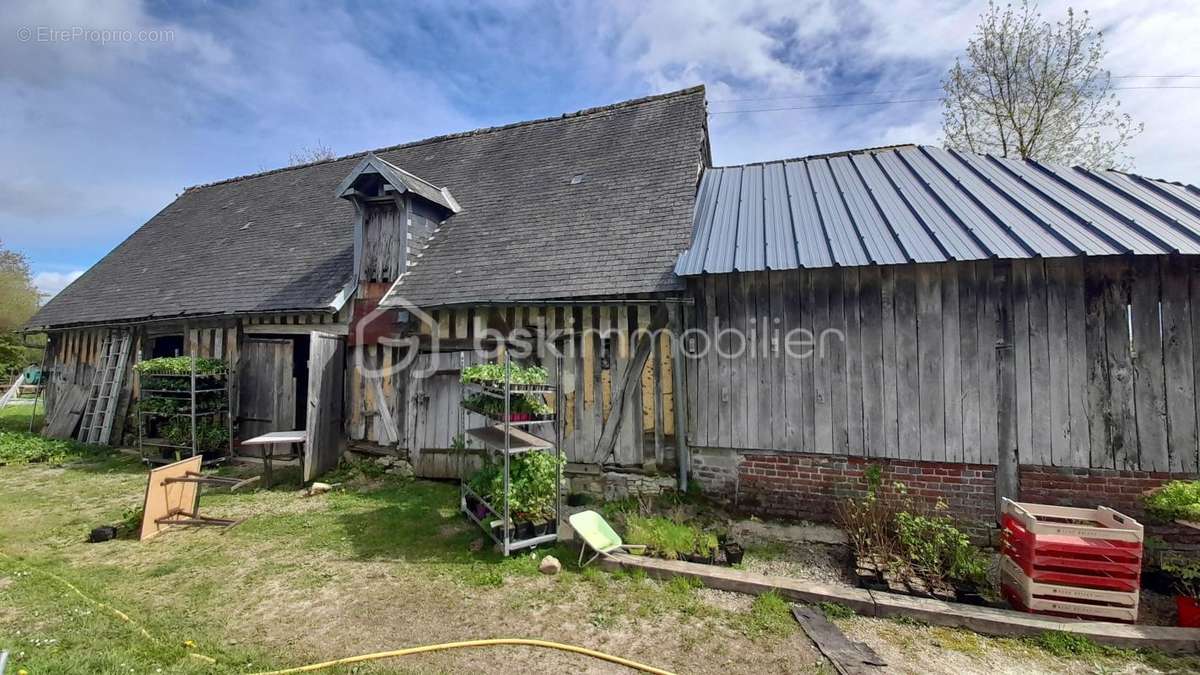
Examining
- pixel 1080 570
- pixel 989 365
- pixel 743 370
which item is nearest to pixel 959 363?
pixel 989 365

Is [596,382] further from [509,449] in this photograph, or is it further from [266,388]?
[266,388]

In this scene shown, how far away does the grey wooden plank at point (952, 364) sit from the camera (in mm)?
5113

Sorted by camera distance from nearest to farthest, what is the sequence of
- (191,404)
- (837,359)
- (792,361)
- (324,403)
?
1. (837,359)
2. (792,361)
3. (324,403)
4. (191,404)

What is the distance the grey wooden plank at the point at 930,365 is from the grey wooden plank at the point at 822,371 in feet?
2.87

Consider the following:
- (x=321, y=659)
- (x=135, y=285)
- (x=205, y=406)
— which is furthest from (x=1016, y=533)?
(x=135, y=285)

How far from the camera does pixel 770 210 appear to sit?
6.78 m

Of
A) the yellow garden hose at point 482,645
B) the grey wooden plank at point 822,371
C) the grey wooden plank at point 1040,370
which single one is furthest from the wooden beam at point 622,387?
the grey wooden plank at point 1040,370

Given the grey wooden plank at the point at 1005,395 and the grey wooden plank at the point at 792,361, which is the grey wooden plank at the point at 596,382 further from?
the grey wooden plank at the point at 1005,395

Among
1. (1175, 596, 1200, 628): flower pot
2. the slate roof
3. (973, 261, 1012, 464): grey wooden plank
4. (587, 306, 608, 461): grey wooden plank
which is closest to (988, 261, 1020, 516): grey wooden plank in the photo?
(973, 261, 1012, 464): grey wooden plank

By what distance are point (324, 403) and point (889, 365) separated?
782cm

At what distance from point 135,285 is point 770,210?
13.9 metres

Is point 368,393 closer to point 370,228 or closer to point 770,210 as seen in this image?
point 370,228

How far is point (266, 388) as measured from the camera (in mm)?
8812

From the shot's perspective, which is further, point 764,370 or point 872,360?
point 764,370
